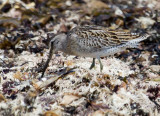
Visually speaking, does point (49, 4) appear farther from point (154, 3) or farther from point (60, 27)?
point (154, 3)

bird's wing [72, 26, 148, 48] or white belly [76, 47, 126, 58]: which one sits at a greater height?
bird's wing [72, 26, 148, 48]

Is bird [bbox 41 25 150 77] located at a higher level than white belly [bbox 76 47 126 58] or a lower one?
higher

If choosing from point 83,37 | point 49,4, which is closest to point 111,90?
point 83,37

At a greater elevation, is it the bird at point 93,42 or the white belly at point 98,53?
the bird at point 93,42

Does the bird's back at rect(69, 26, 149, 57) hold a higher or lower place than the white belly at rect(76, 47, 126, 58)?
higher

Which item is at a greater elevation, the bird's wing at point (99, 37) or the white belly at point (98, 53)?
the bird's wing at point (99, 37)

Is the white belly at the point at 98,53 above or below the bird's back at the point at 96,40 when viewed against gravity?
below
